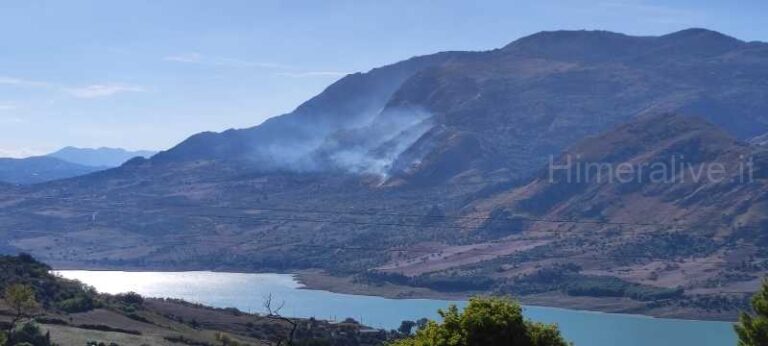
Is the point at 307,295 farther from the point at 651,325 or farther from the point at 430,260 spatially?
the point at 651,325

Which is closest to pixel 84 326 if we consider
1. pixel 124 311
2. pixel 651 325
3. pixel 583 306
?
pixel 124 311

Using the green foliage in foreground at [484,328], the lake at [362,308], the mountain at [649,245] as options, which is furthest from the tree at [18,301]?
the mountain at [649,245]

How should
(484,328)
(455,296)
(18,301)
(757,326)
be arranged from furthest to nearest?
(455,296) → (18,301) → (757,326) → (484,328)

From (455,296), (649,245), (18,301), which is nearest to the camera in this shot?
(18,301)

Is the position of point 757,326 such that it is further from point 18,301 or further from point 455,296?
point 455,296

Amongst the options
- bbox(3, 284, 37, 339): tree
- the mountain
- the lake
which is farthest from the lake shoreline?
bbox(3, 284, 37, 339): tree

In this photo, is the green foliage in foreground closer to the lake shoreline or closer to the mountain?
the lake shoreline

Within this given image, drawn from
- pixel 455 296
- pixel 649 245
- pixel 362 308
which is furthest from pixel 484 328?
pixel 649 245
